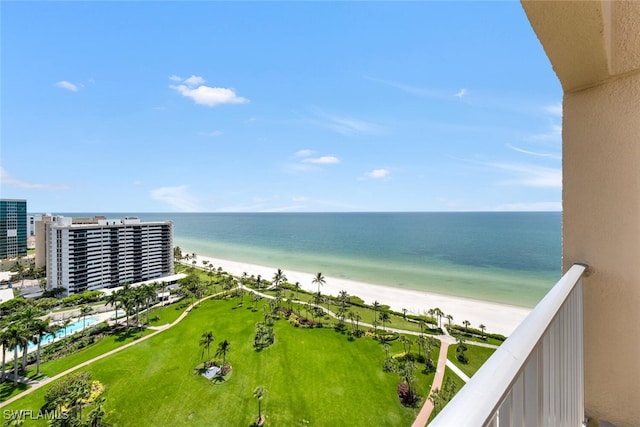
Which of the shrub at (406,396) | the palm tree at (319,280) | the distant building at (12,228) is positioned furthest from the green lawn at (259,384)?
the distant building at (12,228)

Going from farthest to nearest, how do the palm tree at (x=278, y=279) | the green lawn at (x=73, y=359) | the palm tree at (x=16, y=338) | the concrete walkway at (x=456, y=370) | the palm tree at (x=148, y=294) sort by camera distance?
1. the palm tree at (x=278, y=279)
2. the palm tree at (x=148, y=294)
3. the palm tree at (x=16, y=338)
4. the green lawn at (x=73, y=359)
5. the concrete walkway at (x=456, y=370)

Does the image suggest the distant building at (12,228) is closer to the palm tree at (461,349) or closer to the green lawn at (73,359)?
the green lawn at (73,359)

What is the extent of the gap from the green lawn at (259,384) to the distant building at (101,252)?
553 inches

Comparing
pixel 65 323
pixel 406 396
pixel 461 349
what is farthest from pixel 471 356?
pixel 65 323

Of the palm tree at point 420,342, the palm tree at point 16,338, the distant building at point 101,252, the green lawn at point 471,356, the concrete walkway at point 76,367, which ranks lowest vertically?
the concrete walkway at point 76,367

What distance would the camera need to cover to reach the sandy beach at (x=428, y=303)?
17.7 metres

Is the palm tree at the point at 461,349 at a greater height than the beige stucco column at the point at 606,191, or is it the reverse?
the beige stucco column at the point at 606,191

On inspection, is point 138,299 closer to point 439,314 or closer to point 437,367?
point 437,367

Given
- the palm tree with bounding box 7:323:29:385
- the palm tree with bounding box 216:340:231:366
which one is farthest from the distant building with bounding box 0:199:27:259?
the palm tree with bounding box 216:340:231:366

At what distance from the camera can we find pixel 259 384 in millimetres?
12281

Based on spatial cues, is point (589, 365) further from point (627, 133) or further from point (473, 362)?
point (473, 362)

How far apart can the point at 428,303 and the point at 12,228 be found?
52.7 metres

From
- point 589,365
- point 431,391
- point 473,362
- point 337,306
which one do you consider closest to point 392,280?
point 337,306

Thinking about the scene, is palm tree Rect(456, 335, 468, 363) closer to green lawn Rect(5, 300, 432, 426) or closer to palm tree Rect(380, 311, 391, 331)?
green lawn Rect(5, 300, 432, 426)
